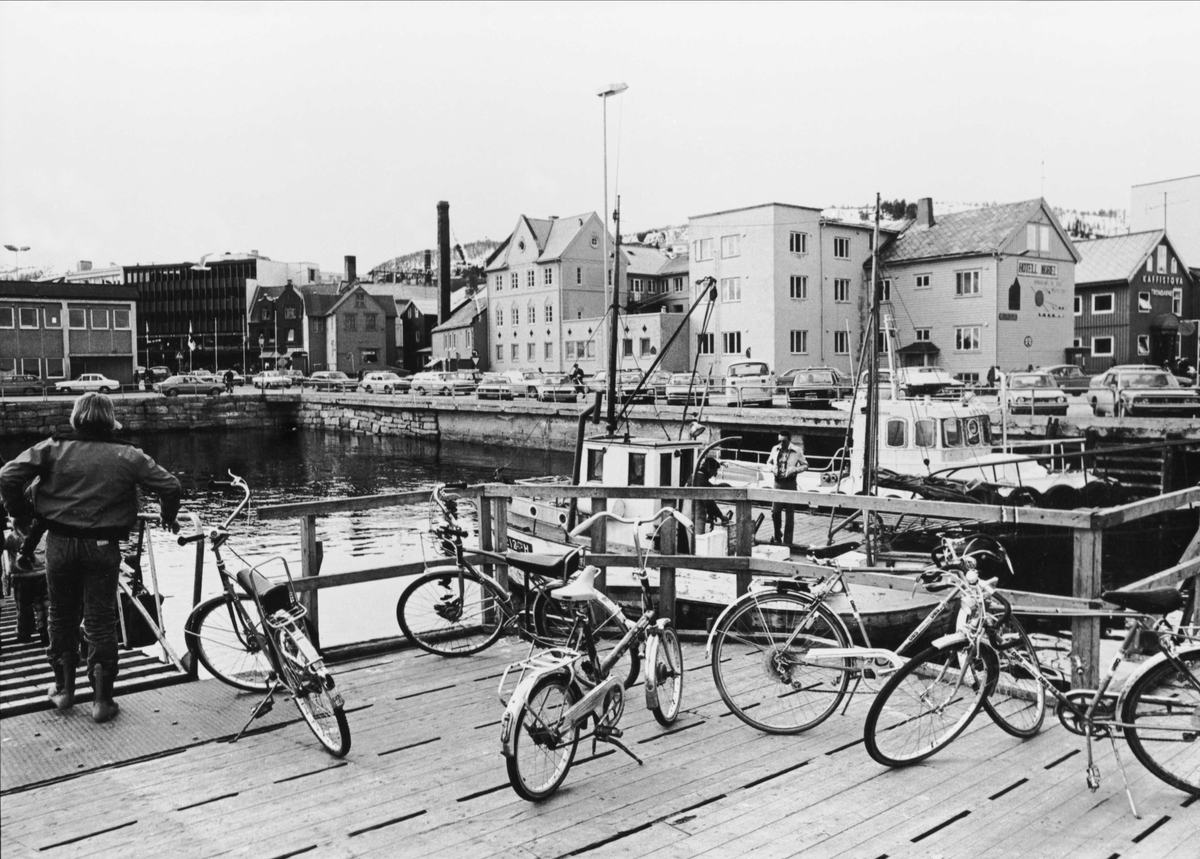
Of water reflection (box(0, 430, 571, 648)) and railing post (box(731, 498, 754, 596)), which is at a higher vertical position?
railing post (box(731, 498, 754, 596))

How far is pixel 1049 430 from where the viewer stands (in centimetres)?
3084

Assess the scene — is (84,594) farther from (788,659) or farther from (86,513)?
(788,659)

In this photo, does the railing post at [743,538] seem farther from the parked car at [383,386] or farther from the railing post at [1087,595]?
the parked car at [383,386]

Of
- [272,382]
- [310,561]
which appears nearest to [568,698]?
[310,561]

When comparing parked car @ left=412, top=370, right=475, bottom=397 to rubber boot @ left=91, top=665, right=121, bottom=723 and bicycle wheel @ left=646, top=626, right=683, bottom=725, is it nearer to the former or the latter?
rubber boot @ left=91, top=665, right=121, bottom=723

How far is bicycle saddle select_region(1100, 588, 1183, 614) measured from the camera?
17.7 ft

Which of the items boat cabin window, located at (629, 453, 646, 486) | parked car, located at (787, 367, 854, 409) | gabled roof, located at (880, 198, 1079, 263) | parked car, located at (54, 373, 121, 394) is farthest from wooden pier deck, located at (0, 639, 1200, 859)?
parked car, located at (54, 373, 121, 394)

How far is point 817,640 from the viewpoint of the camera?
6.37m

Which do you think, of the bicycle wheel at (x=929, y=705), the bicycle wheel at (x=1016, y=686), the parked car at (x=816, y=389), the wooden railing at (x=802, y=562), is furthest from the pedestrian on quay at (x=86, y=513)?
the parked car at (x=816, y=389)

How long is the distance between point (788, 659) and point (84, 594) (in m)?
4.32

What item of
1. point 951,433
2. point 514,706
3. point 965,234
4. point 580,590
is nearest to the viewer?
point 514,706

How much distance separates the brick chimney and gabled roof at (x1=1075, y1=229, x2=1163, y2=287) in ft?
34.0

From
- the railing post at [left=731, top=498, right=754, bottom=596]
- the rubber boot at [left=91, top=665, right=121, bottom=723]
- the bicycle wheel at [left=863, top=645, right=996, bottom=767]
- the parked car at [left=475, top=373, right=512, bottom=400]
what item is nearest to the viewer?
the bicycle wheel at [left=863, top=645, right=996, bottom=767]

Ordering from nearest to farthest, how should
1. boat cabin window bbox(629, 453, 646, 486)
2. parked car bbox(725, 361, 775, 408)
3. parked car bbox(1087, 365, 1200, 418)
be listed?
1. boat cabin window bbox(629, 453, 646, 486)
2. parked car bbox(1087, 365, 1200, 418)
3. parked car bbox(725, 361, 775, 408)
